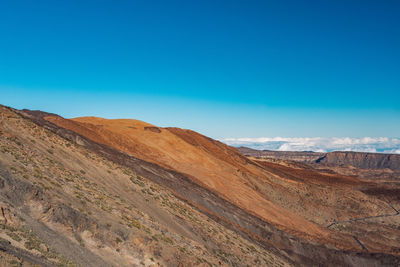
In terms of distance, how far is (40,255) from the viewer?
10516 millimetres

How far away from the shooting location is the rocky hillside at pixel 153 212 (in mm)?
13398

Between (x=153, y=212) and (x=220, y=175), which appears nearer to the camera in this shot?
(x=153, y=212)

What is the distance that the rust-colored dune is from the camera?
4250 centimetres

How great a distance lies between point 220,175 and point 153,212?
29456 millimetres

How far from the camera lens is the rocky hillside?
1340cm

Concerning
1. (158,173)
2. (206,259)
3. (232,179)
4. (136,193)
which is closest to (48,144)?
(136,193)

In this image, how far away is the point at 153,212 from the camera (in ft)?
73.4

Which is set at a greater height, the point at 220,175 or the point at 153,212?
the point at 220,175

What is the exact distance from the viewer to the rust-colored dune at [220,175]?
4250 cm

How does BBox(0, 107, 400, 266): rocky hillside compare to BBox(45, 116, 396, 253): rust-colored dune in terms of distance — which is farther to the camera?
BBox(45, 116, 396, 253): rust-colored dune

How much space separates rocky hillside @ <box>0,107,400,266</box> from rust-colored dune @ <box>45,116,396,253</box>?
0.27 meters

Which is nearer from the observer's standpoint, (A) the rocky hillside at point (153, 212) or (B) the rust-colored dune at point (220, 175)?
(A) the rocky hillside at point (153, 212)

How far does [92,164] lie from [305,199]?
142 ft

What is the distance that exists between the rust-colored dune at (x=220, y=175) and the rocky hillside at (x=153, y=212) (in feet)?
0.87
